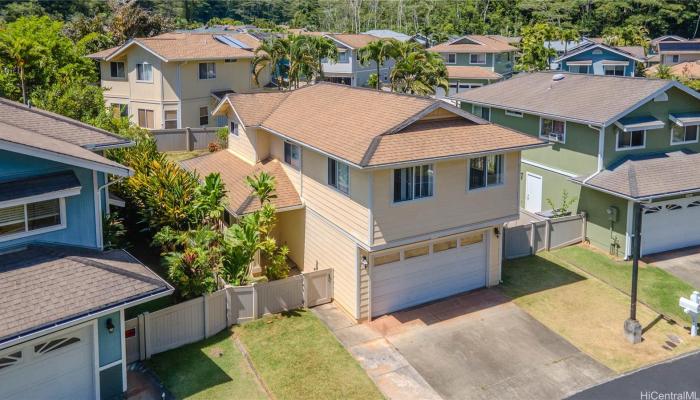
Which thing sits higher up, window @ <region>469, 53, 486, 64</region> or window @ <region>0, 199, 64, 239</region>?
window @ <region>469, 53, 486, 64</region>

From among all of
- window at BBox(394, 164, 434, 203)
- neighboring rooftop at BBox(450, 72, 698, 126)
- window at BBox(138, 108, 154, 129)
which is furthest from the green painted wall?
window at BBox(138, 108, 154, 129)

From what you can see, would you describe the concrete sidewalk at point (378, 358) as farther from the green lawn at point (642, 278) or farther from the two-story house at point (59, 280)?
the green lawn at point (642, 278)

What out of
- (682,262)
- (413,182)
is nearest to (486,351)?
(413,182)

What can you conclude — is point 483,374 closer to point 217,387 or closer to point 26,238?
point 217,387

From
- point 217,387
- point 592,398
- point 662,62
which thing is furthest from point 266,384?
point 662,62

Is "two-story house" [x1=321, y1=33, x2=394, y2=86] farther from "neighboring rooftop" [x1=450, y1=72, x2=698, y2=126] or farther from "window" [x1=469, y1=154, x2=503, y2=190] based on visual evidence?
"window" [x1=469, y1=154, x2=503, y2=190]

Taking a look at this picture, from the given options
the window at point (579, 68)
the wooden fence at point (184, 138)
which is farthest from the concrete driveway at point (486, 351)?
the window at point (579, 68)

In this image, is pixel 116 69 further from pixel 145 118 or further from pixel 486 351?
pixel 486 351
